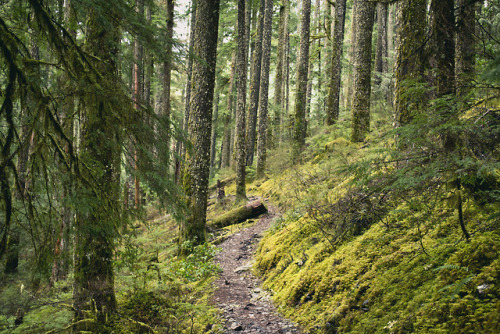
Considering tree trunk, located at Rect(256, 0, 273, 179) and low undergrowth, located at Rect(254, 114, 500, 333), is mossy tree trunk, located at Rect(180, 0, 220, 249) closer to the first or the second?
low undergrowth, located at Rect(254, 114, 500, 333)

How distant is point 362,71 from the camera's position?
33.6 feet

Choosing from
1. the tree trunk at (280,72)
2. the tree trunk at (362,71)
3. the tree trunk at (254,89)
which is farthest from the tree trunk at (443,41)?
the tree trunk at (280,72)

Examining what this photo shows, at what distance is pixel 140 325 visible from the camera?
4617mm

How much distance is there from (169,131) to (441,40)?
346 cm

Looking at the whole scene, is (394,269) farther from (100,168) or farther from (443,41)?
(100,168)

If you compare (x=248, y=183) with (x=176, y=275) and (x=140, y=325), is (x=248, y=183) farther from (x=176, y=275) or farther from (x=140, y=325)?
(x=140, y=325)

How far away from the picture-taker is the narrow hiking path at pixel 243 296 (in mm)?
4402

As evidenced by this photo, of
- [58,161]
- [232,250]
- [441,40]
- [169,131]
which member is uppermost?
[441,40]

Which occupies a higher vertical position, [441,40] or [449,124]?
[441,40]

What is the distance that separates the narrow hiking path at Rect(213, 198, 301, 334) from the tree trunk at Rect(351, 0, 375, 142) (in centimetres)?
491

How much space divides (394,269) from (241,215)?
7715 millimetres

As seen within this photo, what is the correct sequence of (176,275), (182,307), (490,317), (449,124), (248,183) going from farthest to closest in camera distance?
(248,183) < (176,275) < (182,307) < (449,124) < (490,317)

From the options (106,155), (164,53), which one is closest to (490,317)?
(164,53)

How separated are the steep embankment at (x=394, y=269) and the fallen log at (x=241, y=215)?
482 cm
